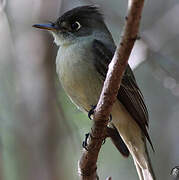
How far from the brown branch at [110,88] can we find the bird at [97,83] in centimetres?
59

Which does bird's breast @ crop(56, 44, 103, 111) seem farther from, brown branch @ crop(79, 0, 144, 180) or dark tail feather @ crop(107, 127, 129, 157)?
brown branch @ crop(79, 0, 144, 180)

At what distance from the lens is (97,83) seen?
3514 mm

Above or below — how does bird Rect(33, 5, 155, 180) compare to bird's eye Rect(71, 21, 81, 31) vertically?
below

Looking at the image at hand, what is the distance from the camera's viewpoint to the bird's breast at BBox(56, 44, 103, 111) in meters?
3.51

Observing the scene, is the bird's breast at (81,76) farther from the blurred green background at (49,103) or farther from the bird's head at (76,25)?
the blurred green background at (49,103)

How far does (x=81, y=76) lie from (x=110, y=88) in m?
0.96

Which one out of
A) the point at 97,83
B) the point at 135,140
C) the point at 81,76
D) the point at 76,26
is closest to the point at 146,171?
the point at 135,140

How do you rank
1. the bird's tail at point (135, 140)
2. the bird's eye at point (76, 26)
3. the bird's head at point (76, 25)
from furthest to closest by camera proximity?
the bird's eye at point (76, 26)
the bird's head at point (76, 25)
the bird's tail at point (135, 140)

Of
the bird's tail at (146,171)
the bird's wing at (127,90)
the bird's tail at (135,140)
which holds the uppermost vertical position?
the bird's wing at (127,90)

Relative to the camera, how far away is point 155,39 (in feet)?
18.1

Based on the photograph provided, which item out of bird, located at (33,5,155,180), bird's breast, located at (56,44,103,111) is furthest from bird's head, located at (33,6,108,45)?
bird's breast, located at (56,44,103,111)

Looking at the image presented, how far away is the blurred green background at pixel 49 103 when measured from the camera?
4.16 meters

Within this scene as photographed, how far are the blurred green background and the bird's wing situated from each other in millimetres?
771

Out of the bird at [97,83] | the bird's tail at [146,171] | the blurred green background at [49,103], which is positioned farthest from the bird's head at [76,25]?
the bird's tail at [146,171]
